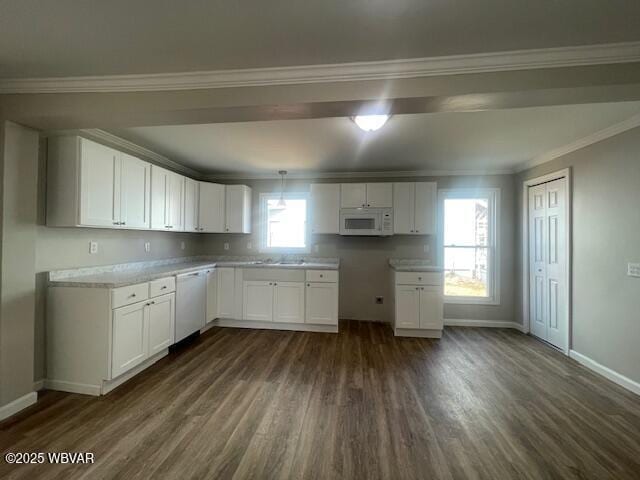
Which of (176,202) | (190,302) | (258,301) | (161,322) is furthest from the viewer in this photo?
(258,301)

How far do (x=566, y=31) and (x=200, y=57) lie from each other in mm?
2096

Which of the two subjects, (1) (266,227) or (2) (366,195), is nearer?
(2) (366,195)

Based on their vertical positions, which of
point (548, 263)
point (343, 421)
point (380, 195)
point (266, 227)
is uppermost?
point (380, 195)

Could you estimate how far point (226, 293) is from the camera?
13.3ft

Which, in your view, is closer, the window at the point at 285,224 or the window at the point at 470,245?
the window at the point at 470,245

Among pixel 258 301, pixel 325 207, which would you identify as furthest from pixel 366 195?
pixel 258 301

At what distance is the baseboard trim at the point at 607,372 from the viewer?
2398 millimetres

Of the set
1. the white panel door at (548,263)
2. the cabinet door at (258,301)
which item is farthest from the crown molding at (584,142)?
the cabinet door at (258,301)

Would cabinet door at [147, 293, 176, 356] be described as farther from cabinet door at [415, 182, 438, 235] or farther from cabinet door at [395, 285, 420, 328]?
cabinet door at [415, 182, 438, 235]

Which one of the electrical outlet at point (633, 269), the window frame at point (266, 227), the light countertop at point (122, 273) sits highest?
the window frame at point (266, 227)

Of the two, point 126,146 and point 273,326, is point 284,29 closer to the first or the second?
point 126,146

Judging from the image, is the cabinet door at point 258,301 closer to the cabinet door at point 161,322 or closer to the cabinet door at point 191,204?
the cabinet door at point 161,322

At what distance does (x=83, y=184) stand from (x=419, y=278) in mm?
3905

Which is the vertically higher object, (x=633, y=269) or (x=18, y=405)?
A: (x=633, y=269)
